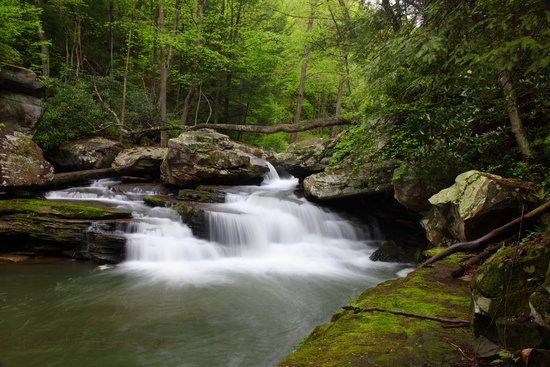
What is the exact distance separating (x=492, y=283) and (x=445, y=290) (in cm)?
179

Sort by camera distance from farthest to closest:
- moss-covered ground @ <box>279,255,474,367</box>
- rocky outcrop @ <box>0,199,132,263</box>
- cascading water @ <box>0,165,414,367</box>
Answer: rocky outcrop @ <box>0,199,132,263</box> → cascading water @ <box>0,165,414,367</box> → moss-covered ground @ <box>279,255,474,367</box>

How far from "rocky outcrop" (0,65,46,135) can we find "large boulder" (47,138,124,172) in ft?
6.67

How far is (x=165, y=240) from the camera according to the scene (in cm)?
947

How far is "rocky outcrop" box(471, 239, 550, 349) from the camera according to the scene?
2.06m

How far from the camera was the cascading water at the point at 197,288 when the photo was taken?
4.78 meters

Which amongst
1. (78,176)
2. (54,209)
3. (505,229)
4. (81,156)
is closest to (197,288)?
(54,209)

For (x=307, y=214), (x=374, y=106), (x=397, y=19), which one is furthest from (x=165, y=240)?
(x=397, y=19)

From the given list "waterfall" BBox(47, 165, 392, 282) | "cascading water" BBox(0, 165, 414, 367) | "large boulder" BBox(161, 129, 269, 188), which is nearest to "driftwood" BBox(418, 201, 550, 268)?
"cascading water" BBox(0, 165, 414, 367)

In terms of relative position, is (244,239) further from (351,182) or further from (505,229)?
(505,229)

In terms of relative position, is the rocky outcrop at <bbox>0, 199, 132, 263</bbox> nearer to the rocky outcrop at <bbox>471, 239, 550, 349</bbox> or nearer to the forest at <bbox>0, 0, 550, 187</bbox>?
the forest at <bbox>0, 0, 550, 187</bbox>

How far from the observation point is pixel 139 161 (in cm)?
1440

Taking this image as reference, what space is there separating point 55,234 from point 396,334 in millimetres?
9092

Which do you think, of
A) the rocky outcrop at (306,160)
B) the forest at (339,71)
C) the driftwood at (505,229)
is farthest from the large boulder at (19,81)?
the driftwood at (505,229)

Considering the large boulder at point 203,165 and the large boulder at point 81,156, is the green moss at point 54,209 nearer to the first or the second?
the large boulder at point 203,165
